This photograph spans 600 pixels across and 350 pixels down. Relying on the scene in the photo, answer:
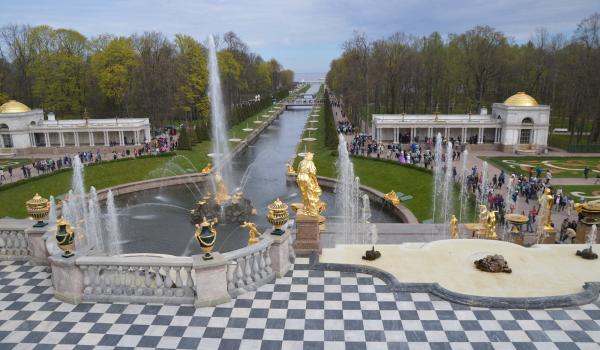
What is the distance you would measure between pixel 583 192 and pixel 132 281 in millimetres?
31864

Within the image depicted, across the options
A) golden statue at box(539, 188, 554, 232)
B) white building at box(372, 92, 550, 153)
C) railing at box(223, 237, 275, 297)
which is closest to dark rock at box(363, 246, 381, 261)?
railing at box(223, 237, 275, 297)

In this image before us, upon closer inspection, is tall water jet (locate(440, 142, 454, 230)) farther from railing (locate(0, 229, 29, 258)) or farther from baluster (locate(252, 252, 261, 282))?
railing (locate(0, 229, 29, 258))

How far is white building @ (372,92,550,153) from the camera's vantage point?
167ft

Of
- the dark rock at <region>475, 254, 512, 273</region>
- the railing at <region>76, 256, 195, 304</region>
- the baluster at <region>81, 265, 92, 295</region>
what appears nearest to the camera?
the railing at <region>76, 256, 195, 304</region>

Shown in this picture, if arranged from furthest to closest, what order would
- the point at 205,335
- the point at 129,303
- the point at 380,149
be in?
the point at 380,149, the point at 129,303, the point at 205,335

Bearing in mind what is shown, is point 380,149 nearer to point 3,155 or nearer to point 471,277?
point 471,277

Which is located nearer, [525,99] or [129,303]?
[129,303]

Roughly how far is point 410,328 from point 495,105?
167ft

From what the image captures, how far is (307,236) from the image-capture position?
48.4 ft

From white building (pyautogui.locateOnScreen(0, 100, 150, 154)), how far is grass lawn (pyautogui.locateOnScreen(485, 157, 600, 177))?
139ft

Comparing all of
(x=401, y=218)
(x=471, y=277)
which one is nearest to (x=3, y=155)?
(x=401, y=218)

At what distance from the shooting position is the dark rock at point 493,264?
13172 mm

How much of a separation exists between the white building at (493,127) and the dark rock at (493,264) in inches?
1620

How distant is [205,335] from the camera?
10297 millimetres
